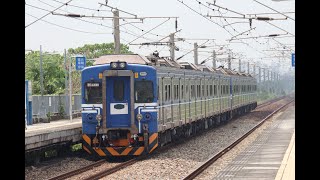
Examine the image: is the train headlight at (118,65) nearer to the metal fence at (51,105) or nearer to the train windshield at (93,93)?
the train windshield at (93,93)

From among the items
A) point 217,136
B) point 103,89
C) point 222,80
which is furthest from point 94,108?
point 222,80

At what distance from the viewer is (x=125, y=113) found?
51.7 ft

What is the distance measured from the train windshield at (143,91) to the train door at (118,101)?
0.22 m

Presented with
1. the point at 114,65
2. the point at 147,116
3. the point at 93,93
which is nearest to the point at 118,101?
the point at 93,93

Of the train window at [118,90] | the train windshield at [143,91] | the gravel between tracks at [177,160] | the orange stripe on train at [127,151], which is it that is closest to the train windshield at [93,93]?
the train window at [118,90]

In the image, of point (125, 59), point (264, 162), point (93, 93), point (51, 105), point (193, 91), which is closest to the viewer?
point (264, 162)

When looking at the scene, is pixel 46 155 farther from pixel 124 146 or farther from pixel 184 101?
pixel 184 101

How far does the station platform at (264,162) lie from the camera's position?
485 inches

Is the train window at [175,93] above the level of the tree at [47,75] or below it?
below

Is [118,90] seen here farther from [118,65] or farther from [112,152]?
[112,152]

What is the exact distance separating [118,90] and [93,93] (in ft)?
2.27

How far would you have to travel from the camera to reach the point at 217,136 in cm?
2380

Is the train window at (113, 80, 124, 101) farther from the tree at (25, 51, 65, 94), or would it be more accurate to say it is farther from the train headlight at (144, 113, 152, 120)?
the tree at (25, 51, 65, 94)
